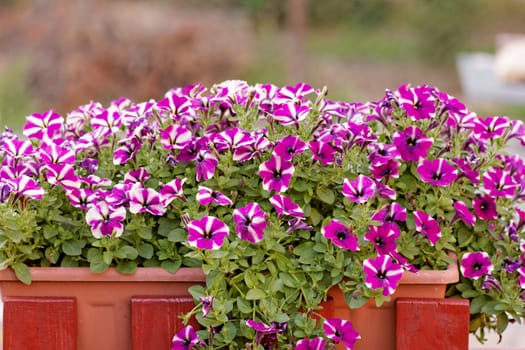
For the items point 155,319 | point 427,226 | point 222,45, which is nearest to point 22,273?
point 155,319

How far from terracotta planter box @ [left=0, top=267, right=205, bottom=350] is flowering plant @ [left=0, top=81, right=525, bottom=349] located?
0.07ft

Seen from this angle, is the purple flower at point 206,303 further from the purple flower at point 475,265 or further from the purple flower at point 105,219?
the purple flower at point 475,265

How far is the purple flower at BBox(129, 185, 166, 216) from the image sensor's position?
1.16 metres

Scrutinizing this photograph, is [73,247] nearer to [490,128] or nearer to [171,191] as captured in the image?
[171,191]

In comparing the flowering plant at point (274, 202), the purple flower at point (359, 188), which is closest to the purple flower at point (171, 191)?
the flowering plant at point (274, 202)

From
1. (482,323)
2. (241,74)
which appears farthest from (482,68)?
(482,323)

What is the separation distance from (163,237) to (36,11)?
26.3 ft

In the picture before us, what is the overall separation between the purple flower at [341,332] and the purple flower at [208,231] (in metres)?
0.17

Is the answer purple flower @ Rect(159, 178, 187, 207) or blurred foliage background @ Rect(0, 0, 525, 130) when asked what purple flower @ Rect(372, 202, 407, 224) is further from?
blurred foliage background @ Rect(0, 0, 525, 130)

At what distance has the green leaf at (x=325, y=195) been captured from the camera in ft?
3.98

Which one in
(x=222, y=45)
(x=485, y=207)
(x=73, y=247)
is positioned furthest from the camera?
(x=222, y=45)

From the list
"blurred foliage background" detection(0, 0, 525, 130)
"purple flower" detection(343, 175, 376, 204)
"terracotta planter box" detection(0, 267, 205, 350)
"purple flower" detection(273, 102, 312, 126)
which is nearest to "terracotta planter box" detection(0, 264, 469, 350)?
"terracotta planter box" detection(0, 267, 205, 350)

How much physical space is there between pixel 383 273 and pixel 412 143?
208 millimetres

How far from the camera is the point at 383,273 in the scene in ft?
3.67
